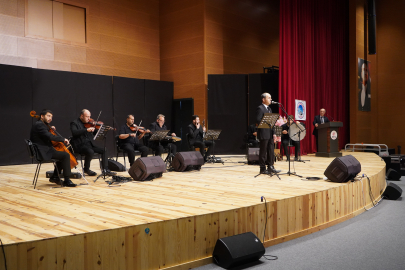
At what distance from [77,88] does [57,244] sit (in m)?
6.93

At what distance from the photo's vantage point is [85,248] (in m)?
2.37

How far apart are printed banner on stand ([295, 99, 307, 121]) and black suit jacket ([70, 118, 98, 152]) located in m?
5.82

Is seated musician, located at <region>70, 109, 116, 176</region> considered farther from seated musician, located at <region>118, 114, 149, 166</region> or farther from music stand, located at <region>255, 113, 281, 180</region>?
music stand, located at <region>255, 113, 281, 180</region>

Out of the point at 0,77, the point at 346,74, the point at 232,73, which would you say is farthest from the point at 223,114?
the point at 0,77

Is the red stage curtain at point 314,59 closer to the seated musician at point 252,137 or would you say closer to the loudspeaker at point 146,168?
the seated musician at point 252,137

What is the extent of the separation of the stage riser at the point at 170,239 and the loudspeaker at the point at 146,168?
2178 millimetres

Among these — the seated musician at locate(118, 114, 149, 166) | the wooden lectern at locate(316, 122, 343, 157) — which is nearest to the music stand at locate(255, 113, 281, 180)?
the seated musician at locate(118, 114, 149, 166)

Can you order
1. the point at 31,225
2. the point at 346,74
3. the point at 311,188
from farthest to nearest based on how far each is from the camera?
the point at 346,74, the point at 311,188, the point at 31,225

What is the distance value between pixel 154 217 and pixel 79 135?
302 centimetres

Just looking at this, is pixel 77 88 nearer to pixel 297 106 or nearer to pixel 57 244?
pixel 297 106

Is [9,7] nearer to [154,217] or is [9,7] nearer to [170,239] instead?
[154,217]

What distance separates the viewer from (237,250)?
2725 millimetres

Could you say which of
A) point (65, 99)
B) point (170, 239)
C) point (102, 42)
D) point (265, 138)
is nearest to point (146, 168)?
point (265, 138)

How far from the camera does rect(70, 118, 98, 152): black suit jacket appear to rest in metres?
5.34
